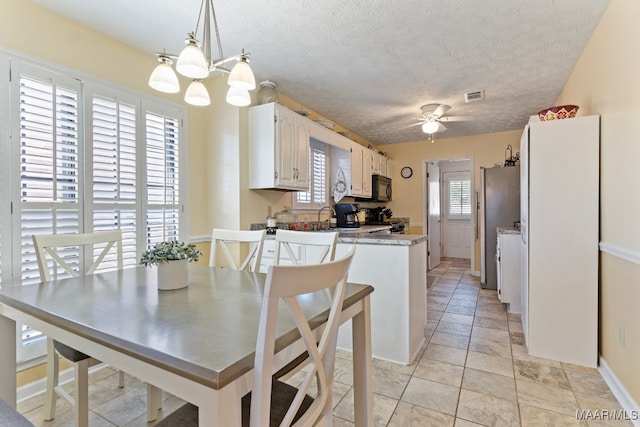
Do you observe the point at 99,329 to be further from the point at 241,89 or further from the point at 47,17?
the point at 47,17

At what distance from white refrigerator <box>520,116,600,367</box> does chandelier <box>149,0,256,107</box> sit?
7.05 ft

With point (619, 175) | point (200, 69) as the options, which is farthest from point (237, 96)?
point (619, 175)

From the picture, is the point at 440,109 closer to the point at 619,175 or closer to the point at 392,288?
the point at 619,175

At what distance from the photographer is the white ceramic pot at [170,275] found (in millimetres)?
1443

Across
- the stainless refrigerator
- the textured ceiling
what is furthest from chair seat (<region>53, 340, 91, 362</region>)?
the stainless refrigerator

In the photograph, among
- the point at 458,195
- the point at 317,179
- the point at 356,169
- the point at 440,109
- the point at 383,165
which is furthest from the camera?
the point at 458,195

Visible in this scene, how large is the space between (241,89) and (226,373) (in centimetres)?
140

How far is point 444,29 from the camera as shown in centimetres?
226

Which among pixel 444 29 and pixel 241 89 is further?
pixel 444 29

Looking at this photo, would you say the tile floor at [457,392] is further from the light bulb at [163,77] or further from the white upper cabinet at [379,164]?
the white upper cabinet at [379,164]

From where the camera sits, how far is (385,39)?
2383 mm

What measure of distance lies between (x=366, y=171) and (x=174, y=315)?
414 cm

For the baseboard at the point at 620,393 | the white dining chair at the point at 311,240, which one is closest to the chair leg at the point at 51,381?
the white dining chair at the point at 311,240

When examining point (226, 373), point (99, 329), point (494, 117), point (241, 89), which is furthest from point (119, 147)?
point (494, 117)
